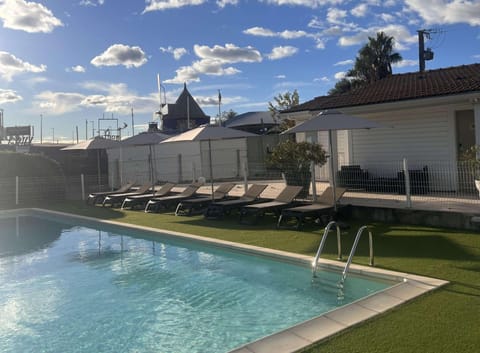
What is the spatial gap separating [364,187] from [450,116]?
10.4 feet

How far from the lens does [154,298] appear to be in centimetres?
735

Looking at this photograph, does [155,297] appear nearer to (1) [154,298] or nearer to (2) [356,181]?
(1) [154,298]

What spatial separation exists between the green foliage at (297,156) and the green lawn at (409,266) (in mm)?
2599

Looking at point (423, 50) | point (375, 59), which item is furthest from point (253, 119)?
point (423, 50)

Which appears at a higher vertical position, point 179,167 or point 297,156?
point 179,167

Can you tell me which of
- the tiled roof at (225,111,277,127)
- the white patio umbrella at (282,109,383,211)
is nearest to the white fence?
the white patio umbrella at (282,109,383,211)

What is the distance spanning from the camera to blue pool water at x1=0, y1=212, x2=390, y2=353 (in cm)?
584

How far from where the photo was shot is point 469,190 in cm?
1095

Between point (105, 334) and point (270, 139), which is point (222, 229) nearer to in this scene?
point (105, 334)

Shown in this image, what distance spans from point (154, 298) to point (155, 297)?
→ 0.05m

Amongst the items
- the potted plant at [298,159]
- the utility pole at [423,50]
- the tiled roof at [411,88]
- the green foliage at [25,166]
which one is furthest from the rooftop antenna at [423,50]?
the green foliage at [25,166]

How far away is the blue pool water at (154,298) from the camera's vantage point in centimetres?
584

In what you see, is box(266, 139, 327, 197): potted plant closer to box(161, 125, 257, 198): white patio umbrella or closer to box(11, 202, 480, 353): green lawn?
box(161, 125, 257, 198): white patio umbrella

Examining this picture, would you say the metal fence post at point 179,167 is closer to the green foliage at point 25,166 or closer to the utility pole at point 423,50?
the green foliage at point 25,166
